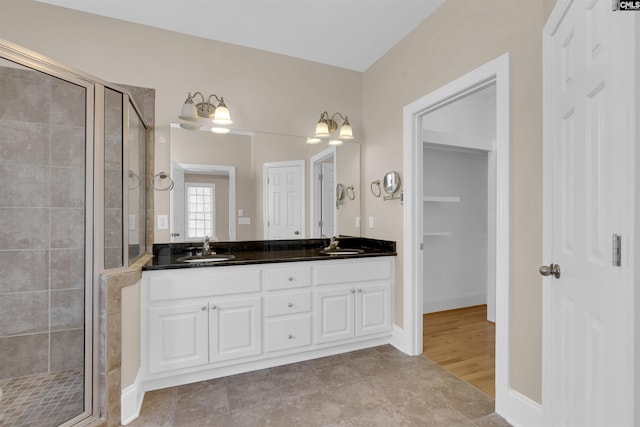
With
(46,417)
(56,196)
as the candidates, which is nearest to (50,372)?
(46,417)

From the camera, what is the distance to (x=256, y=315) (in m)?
2.23

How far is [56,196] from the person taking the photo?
1967 millimetres

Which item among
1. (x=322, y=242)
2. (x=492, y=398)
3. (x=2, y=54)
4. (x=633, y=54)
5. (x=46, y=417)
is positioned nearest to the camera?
(x=633, y=54)

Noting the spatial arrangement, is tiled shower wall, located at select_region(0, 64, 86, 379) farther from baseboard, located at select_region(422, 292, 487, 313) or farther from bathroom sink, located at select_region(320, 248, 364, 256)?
baseboard, located at select_region(422, 292, 487, 313)

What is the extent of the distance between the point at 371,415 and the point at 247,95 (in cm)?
267

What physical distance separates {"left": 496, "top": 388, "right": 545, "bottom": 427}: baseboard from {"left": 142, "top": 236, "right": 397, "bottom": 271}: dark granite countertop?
1262mm

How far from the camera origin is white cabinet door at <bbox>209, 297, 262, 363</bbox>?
6.94 ft

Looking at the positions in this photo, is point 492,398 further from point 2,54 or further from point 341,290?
point 2,54

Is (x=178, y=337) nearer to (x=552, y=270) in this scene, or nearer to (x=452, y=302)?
(x=552, y=270)

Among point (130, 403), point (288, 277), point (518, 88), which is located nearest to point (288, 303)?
point (288, 277)

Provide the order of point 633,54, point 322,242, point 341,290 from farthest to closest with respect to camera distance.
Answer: point 322,242 < point 341,290 < point 633,54

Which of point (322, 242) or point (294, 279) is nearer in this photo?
point (294, 279)

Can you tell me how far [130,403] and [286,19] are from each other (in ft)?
9.28

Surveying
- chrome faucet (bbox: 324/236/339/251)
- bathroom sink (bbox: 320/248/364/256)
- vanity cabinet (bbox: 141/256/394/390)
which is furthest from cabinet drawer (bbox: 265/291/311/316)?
chrome faucet (bbox: 324/236/339/251)
